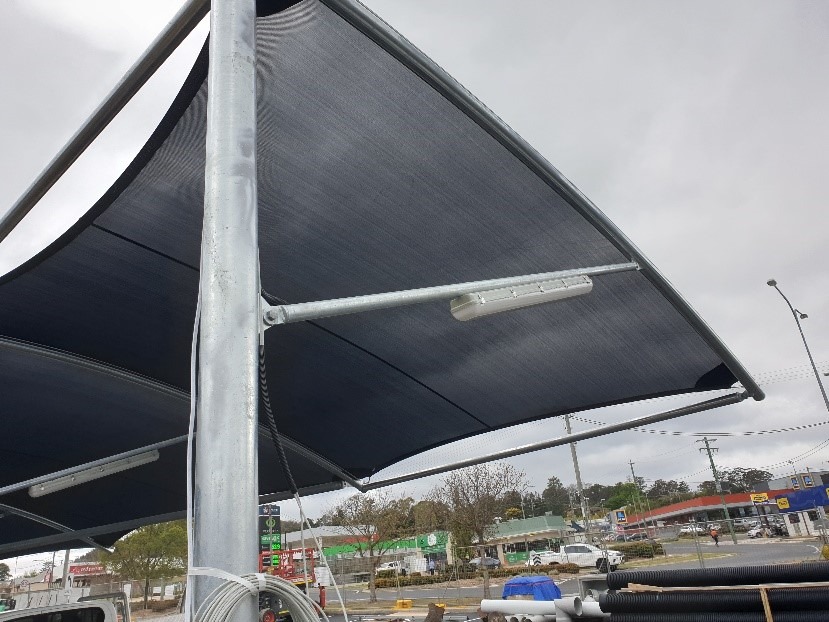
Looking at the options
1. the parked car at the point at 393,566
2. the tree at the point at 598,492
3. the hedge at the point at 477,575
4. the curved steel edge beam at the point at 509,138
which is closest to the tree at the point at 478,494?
the hedge at the point at 477,575

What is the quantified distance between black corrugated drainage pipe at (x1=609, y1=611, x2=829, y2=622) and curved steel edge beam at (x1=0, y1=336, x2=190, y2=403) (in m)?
5.67

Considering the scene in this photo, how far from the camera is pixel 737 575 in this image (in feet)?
22.7

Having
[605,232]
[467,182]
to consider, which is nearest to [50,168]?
[467,182]

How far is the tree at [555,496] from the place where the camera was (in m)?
100

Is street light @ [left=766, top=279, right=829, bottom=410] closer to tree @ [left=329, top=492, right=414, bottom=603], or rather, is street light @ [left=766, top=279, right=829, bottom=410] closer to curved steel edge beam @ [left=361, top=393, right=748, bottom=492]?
curved steel edge beam @ [left=361, top=393, right=748, bottom=492]

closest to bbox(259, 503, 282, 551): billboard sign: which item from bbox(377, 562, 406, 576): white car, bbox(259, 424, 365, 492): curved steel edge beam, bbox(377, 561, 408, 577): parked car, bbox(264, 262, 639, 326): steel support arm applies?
bbox(259, 424, 365, 492): curved steel edge beam

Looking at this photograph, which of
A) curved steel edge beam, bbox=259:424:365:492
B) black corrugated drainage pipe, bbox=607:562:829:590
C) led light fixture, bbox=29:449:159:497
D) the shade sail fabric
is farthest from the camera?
curved steel edge beam, bbox=259:424:365:492

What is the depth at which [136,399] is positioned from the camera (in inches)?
264

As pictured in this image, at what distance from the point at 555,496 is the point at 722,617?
363 feet

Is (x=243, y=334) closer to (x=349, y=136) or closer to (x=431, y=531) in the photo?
(x=349, y=136)

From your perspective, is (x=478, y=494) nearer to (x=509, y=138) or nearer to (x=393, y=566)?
(x=393, y=566)

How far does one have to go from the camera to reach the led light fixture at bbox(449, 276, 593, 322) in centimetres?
324

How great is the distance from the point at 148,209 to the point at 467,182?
2107mm

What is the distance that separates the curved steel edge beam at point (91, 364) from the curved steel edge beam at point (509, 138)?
13.9 feet
